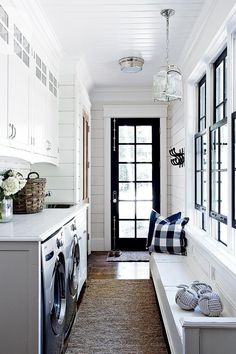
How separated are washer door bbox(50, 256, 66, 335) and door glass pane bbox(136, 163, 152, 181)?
326cm

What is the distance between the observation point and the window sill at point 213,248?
2135 mm

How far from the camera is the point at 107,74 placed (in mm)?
4812

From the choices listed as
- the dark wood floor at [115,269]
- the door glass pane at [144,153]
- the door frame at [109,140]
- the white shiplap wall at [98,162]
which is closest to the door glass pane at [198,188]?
the dark wood floor at [115,269]

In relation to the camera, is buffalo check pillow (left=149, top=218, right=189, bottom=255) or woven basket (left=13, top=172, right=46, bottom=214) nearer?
woven basket (left=13, top=172, right=46, bottom=214)

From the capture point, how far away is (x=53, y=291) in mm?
2176

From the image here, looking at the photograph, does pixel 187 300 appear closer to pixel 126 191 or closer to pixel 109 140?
pixel 126 191

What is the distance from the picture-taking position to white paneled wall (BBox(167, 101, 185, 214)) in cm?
434

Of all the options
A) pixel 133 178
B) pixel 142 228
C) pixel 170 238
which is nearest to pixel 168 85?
pixel 170 238

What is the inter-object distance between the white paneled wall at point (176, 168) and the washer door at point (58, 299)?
2.11 metres

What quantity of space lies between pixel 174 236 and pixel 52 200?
1484 millimetres

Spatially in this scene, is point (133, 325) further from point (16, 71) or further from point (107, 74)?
point (107, 74)

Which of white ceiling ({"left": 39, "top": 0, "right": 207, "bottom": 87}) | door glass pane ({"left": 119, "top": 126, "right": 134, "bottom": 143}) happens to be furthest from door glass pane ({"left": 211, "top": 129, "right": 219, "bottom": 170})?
door glass pane ({"left": 119, "top": 126, "right": 134, "bottom": 143})

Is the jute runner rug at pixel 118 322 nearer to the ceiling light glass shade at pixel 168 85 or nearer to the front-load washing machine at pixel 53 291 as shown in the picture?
the front-load washing machine at pixel 53 291

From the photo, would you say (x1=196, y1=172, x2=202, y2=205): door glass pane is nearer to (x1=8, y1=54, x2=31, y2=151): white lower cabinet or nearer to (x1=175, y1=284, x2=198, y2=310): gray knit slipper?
(x1=175, y1=284, x2=198, y2=310): gray knit slipper
